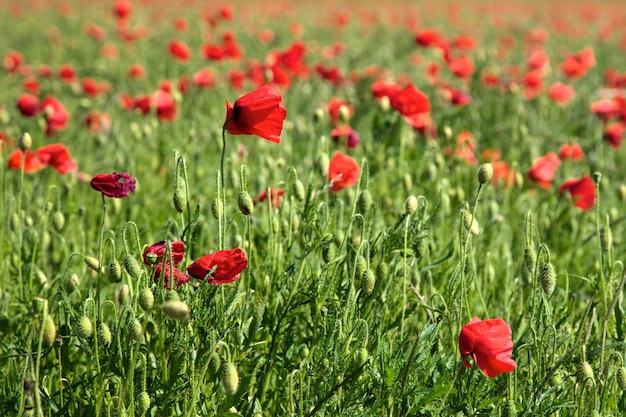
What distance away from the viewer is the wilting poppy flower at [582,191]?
2516 millimetres

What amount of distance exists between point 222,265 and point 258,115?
32 cm

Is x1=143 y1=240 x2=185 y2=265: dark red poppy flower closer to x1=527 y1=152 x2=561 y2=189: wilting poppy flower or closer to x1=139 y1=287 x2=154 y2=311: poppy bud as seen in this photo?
x1=139 y1=287 x2=154 y2=311: poppy bud

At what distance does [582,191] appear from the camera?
2.53m

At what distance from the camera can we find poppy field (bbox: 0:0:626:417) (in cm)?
148

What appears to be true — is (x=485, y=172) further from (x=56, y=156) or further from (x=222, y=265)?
(x=56, y=156)

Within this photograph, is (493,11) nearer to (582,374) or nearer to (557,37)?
(557,37)

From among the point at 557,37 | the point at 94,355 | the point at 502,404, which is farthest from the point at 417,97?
the point at 557,37

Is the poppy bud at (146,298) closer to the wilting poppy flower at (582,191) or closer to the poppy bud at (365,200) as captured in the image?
the poppy bud at (365,200)

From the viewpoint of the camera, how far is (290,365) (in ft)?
5.65

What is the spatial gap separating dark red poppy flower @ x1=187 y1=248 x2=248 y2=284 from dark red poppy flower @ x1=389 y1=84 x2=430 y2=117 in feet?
4.38

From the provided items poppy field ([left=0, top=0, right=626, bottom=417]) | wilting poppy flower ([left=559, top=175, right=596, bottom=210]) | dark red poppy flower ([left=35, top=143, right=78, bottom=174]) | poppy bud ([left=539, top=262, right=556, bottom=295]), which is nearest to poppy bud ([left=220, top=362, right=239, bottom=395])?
poppy field ([left=0, top=0, right=626, bottom=417])

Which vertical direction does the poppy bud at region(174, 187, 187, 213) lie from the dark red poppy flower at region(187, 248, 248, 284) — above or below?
above

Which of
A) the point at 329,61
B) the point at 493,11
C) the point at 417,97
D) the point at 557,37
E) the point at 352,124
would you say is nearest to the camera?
the point at 417,97

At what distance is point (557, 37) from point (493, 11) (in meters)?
4.05
